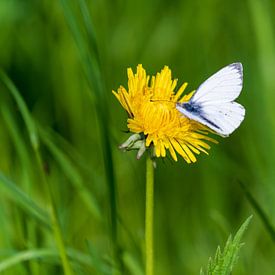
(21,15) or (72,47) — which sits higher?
(21,15)

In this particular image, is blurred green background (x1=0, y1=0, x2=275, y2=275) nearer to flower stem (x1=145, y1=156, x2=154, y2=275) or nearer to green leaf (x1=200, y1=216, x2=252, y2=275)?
flower stem (x1=145, y1=156, x2=154, y2=275)

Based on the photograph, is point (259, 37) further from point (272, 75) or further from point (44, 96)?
point (44, 96)

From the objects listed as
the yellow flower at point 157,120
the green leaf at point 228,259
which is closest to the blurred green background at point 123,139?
the yellow flower at point 157,120

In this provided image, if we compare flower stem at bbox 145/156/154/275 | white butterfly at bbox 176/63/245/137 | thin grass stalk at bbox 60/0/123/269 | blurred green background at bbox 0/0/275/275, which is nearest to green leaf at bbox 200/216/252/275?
flower stem at bbox 145/156/154/275

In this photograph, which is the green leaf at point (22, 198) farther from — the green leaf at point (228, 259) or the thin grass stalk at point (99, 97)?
the green leaf at point (228, 259)

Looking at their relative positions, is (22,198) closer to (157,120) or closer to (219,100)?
(157,120)

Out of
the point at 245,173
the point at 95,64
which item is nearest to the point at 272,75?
the point at 245,173
